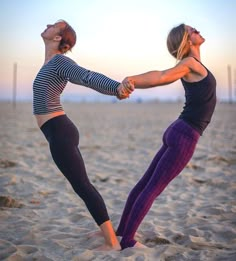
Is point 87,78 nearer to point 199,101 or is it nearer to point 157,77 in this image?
point 157,77

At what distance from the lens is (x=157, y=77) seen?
256 cm

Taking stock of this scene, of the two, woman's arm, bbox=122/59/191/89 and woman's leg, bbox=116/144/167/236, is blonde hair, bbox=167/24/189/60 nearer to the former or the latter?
woman's arm, bbox=122/59/191/89

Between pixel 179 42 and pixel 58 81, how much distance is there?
1.06 m

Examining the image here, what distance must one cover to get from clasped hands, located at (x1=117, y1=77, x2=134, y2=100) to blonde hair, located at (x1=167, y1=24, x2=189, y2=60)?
1.67 feet

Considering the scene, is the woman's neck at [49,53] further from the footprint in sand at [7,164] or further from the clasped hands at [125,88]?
the footprint in sand at [7,164]

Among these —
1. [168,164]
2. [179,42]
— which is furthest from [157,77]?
[168,164]

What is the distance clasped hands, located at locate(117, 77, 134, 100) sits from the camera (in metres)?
2.54

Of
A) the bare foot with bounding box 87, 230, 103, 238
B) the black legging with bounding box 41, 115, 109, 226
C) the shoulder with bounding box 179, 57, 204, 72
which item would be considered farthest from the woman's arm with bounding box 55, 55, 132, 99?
the bare foot with bounding box 87, 230, 103, 238

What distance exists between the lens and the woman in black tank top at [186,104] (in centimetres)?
260

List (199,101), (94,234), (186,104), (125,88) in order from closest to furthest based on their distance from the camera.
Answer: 1. (125,88)
2. (199,101)
3. (186,104)
4. (94,234)

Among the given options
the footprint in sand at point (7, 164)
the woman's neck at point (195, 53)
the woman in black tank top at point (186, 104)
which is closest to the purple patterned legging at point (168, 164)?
the woman in black tank top at point (186, 104)

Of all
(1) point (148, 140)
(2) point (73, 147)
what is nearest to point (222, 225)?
(2) point (73, 147)

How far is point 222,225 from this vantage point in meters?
3.65

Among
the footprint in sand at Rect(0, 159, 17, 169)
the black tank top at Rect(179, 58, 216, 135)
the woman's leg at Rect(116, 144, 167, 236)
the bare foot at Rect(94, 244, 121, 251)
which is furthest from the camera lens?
the footprint in sand at Rect(0, 159, 17, 169)
